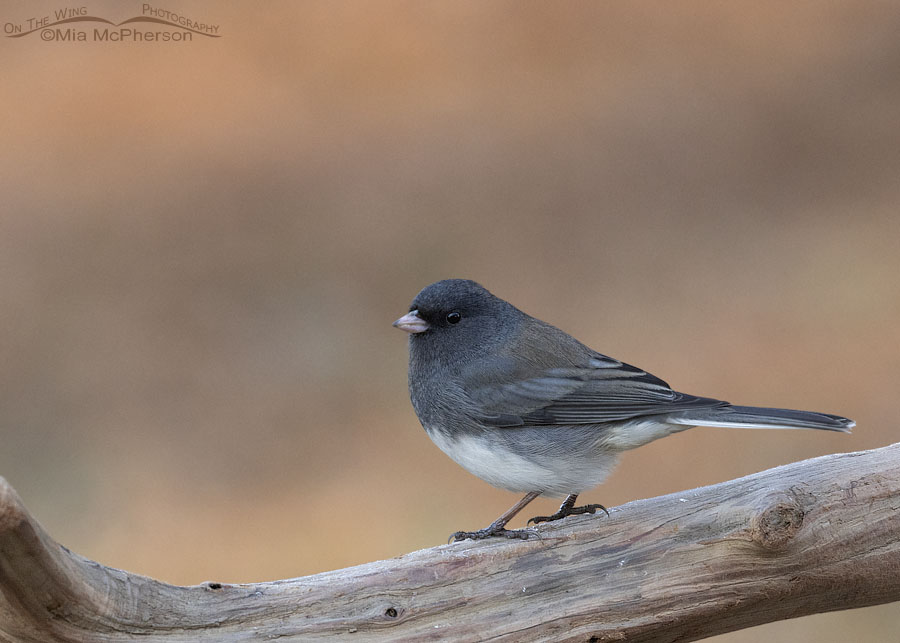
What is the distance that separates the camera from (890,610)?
15.5 feet

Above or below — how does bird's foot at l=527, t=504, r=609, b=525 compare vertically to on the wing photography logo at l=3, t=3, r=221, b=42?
below

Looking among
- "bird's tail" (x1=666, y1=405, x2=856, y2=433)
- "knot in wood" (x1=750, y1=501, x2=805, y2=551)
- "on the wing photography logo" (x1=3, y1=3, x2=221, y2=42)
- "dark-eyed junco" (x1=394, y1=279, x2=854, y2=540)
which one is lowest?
"knot in wood" (x1=750, y1=501, x2=805, y2=551)

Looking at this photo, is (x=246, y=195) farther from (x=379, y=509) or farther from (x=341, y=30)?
(x=379, y=509)

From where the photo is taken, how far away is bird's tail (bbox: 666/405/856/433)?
240cm

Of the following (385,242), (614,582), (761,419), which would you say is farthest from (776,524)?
(385,242)

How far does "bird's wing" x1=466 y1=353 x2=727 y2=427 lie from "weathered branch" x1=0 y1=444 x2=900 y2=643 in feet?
0.89

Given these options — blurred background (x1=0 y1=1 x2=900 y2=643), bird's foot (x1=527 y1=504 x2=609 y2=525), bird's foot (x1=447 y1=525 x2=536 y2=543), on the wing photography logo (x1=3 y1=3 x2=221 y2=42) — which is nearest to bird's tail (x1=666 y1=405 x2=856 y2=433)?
bird's foot (x1=527 y1=504 x2=609 y2=525)

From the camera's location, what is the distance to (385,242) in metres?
7.38

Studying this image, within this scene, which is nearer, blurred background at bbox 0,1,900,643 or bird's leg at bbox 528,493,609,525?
bird's leg at bbox 528,493,609,525

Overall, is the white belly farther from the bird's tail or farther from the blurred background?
the blurred background

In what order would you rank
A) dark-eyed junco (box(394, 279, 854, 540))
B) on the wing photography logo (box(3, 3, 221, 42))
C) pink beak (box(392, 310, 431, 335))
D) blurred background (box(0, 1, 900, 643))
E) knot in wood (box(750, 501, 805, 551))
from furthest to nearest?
on the wing photography logo (box(3, 3, 221, 42)) → blurred background (box(0, 1, 900, 643)) → pink beak (box(392, 310, 431, 335)) → dark-eyed junco (box(394, 279, 854, 540)) → knot in wood (box(750, 501, 805, 551))

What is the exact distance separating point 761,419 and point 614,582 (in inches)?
23.1

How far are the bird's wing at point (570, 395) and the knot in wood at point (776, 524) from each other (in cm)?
37

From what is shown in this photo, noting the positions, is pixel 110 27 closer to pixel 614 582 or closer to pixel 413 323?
pixel 413 323
